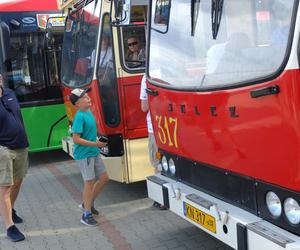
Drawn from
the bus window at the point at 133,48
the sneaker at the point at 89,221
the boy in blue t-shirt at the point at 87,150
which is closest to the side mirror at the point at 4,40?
the bus window at the point at 133,48

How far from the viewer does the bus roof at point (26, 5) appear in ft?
25.7

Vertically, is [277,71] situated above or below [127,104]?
above

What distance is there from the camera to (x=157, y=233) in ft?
14.8

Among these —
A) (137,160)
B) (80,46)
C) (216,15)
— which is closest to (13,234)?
(137,160)

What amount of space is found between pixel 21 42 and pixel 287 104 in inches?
256

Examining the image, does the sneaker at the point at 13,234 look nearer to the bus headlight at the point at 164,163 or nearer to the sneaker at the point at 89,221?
the sneaker at the point at 89,221

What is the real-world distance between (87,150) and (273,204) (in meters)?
2.47

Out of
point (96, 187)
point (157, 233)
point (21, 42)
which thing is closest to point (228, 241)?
point (157, 233)

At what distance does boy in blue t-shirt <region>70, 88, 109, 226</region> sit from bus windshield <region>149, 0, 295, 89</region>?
99 cm

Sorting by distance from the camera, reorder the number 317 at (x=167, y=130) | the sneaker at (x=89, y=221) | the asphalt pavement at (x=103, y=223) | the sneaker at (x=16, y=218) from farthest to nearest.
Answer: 1. the sneaker at (x=16, y=218)
2. the sneaker at (x=89, y=221)
3. the asphalt pavement at (x=103, y=223)
4. the number 317 at (x=167, y=130)

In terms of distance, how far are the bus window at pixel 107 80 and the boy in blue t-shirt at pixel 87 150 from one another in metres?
0.49

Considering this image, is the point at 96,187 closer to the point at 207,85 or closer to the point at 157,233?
the point at 157,233

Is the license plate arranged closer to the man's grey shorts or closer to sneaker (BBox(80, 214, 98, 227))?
the man's grey shorts

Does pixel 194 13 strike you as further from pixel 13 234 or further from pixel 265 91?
pixel 13 234
